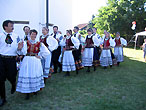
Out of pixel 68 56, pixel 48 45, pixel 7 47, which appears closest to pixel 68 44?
pixel 68 56

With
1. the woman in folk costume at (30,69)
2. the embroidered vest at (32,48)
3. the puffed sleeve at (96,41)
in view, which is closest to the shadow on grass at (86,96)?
the woman in folk costume at (30,69)

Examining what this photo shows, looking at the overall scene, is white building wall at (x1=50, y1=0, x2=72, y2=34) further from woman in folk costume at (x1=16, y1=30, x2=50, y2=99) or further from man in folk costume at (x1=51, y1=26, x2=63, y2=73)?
woman in folk costume at (x1=16, y1=30, x2=50, y2=99)

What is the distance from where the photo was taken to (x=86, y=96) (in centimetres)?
408

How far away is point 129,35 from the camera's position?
1082 inches

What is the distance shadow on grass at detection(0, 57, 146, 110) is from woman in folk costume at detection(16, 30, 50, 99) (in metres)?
0.34

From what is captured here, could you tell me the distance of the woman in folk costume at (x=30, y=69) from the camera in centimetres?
364

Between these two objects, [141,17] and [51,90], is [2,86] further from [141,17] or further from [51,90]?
[141,17]

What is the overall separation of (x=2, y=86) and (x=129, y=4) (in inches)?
1024

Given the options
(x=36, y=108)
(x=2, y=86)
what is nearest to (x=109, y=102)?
(x=36, y=108)

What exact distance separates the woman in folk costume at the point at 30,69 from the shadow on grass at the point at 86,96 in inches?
13.6

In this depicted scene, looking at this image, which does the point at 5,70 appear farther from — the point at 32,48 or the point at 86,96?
the point at 86,96

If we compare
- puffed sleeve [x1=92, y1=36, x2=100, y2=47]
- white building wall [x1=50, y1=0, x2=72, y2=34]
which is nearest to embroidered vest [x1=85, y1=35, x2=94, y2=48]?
puffed sleeve [x1=92, y1=36, x2=100, y2=47]

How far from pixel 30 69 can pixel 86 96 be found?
1.58m

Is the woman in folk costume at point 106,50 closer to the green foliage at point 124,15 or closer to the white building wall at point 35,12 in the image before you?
the white building wall at point 35,12
